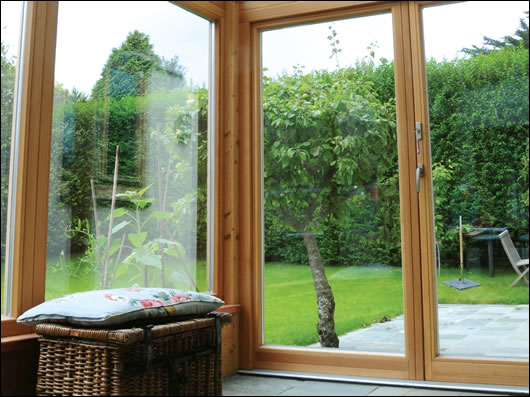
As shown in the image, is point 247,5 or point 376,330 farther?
point 247,5

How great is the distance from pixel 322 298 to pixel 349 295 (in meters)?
0.15

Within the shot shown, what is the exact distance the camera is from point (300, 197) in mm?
3045

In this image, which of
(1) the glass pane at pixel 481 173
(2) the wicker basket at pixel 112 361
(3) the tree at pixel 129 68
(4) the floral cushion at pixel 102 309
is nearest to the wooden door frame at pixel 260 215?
(1) the glass pane at pixel 481 173

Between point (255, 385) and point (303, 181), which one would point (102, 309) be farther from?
point (303, 181)

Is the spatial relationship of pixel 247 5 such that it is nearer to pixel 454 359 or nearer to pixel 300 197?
pixel 300 197

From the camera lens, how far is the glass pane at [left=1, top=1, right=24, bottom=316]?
197cm

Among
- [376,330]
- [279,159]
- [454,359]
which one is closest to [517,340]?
[454,359]

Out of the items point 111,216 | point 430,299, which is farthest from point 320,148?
point 111,216

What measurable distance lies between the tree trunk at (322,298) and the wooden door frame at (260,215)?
0.09 m

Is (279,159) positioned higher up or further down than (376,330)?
higher up

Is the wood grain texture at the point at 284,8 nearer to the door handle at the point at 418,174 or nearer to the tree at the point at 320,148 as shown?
the tree at the point at 320,148

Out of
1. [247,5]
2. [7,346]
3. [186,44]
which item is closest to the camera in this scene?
[7,346]

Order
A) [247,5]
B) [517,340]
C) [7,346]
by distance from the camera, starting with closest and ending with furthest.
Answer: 1. [7,346]
2. [517,340]
3. [247,5]

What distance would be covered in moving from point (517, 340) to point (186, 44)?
87.7 inches
